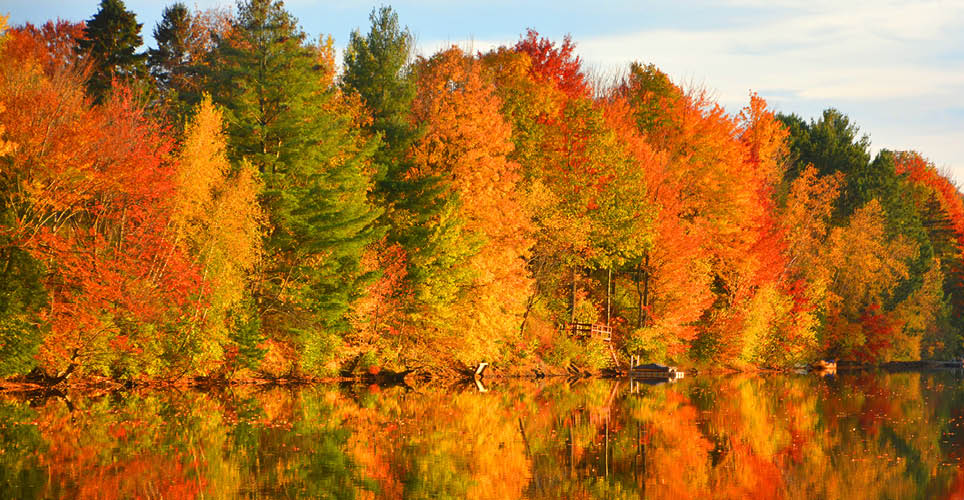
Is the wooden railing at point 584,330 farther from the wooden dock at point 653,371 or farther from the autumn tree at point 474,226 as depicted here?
the autumn tree at point 474,226

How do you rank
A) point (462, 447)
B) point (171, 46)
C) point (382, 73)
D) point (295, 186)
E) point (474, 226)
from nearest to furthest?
1. point (462, 447)
2. point (295, 186)
3. point (474, 226)
4. point (382, 73)
5. point (171, 46)

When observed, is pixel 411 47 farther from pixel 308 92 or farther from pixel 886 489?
pixel 886 489

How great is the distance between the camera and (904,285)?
81.6 m

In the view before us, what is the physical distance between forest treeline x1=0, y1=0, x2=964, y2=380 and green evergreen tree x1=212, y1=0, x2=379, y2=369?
123 mm

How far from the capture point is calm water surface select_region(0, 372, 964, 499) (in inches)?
749

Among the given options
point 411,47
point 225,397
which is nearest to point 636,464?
point 225,397

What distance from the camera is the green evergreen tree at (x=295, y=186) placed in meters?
42.7

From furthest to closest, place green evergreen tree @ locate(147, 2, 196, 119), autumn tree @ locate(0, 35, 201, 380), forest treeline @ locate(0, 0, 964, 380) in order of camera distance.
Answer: green evergreen tree @ locate(147, 2, 196, 119)
forest treeline @ locate(0, 0, 964, 380)
autumn tree @ locate(0, 35, 201, 380)

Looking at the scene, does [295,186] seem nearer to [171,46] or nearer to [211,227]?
[211,227]

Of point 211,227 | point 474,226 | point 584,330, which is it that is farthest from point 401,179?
point 584,330

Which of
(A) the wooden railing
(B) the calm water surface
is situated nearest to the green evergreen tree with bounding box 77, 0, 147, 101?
(B) the calm water surface

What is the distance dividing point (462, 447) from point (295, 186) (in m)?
22.1

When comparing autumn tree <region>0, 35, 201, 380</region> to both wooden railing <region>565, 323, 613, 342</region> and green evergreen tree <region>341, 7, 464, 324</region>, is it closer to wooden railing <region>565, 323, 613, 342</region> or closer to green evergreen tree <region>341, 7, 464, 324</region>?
green evergreen tree <region>341, 7, 464, 324</region>

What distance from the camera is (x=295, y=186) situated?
4381cm
